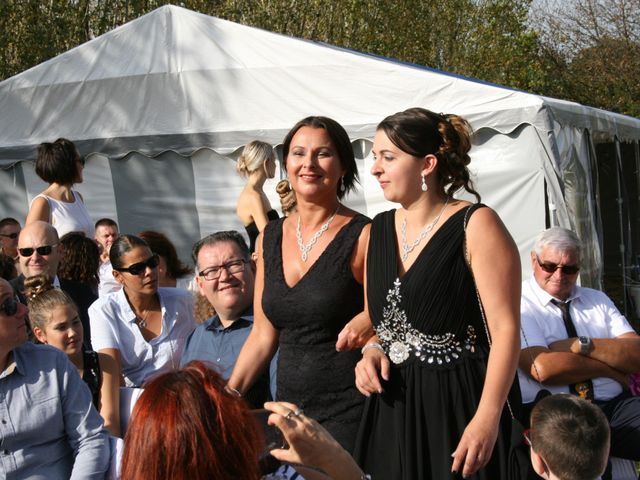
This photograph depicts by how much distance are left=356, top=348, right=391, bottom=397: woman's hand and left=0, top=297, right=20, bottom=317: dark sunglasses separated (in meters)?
1.28

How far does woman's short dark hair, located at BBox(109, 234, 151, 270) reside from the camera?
4.57 meters

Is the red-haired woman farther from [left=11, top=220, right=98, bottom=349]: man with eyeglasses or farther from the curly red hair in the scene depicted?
[left=11, top=220, right=98, bottom=349]: man with eyeglasses

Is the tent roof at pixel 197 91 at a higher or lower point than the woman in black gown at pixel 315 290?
higher

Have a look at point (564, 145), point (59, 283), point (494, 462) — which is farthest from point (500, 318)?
point (564, 145)

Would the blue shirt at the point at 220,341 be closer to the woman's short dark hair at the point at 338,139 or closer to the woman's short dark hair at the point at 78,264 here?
the woman's short dark hair at the point at 338,139

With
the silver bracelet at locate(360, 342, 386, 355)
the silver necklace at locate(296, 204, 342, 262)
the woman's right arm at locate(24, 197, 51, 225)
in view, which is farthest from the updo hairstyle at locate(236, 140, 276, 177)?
the silver bracelet at locate(360, 342, 386, 355)

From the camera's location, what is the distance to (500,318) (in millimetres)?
2564

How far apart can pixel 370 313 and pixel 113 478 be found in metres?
1.15

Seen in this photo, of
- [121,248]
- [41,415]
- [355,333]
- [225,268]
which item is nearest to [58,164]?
[121,248]

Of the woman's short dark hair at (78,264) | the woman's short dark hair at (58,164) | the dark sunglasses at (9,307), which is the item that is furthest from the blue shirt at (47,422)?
the woman's short dark hair at (58,164)

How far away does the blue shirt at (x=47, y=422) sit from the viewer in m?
3.11

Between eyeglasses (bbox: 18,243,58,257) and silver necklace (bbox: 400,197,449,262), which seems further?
eyeglasses (bbox: 18,243,58,257)

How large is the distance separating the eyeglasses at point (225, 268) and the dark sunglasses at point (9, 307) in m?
0.98

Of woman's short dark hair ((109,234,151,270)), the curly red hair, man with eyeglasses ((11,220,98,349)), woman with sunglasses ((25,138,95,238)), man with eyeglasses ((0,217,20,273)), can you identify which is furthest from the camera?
man with eyeglasses ((0,217,20,273))
